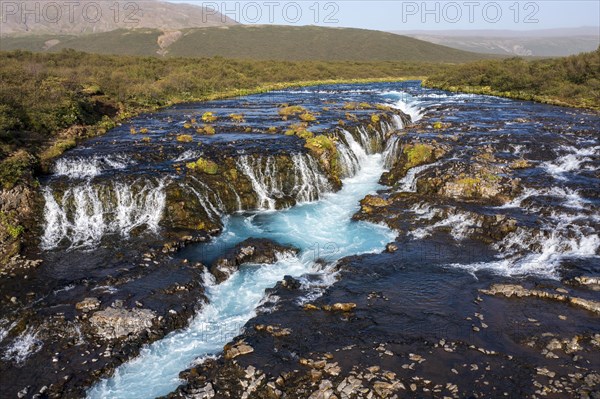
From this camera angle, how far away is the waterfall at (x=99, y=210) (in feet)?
67.8

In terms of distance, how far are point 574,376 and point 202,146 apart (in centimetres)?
2413

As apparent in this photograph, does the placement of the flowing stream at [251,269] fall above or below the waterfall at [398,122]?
below

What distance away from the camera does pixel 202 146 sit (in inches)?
1134

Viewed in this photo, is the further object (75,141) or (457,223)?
(75,141)

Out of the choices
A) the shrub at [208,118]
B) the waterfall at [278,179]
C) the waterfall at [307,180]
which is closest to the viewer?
the waterfall at [278,179]

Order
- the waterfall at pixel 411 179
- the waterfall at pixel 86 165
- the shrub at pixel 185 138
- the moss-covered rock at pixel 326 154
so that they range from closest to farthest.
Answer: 1. the waterfall at pixel 86 165
2. the waterfall at pixel 411 179
3. the moss-covered rock at pixel 326 154
4. the shrub at pixel 185 138

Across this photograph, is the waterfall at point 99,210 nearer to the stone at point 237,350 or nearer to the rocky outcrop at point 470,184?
the stone at point 237,350

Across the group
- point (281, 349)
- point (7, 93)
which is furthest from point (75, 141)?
point (281, 349)

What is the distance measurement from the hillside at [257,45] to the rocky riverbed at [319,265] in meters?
129

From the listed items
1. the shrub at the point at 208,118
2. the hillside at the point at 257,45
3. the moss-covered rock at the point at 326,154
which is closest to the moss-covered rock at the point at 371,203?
the moss-covered rock at the point at 326,154

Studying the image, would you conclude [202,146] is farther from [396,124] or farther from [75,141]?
[396,124]

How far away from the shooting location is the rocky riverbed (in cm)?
1166

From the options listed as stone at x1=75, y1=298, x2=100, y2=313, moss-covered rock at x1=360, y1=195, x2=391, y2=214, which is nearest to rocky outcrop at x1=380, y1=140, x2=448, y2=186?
moss-covered rock at x1=360, y1=195, x2=391, y2=214

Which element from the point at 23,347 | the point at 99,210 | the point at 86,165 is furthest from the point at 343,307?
the point at 86,165
